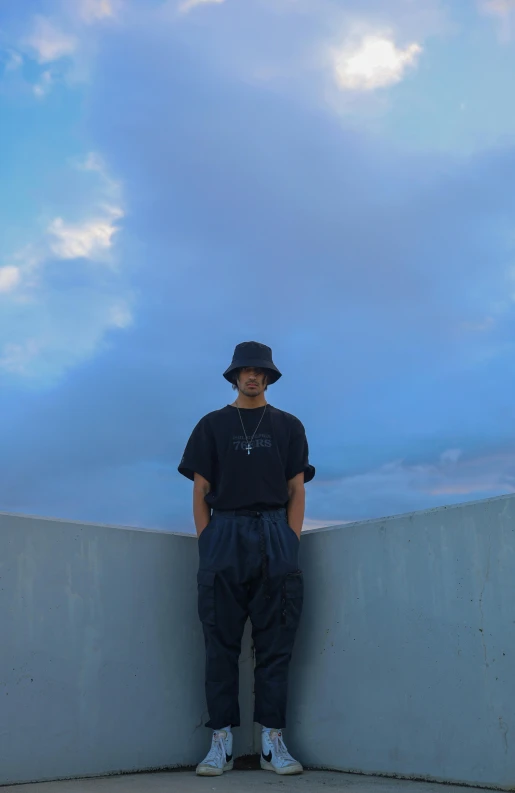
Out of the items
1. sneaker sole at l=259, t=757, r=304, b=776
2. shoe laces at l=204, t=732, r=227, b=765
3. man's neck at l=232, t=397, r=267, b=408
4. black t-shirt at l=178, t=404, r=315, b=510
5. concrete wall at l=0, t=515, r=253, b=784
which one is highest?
man's neck at l=232, t=397, r=267, b=408

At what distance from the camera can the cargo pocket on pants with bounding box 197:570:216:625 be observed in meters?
2.94

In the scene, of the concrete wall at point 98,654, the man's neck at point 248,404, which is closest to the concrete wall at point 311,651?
the concrete wall at point 98,654

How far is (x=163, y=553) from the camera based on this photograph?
124 inches

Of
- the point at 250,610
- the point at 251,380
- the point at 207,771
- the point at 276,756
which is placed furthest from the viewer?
the point at 251,380

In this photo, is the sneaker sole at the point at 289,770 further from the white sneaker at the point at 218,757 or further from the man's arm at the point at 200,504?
the man's arm at the point at 200,504

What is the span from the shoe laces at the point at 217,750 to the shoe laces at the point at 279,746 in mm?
188

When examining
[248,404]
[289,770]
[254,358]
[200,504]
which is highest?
[254,358]

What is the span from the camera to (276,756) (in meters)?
2.90

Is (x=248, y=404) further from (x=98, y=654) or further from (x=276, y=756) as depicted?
(x=276, y=756)

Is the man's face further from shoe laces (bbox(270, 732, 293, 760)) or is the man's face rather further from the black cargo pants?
shoe laces (bbox(270, 732, 293, 760))

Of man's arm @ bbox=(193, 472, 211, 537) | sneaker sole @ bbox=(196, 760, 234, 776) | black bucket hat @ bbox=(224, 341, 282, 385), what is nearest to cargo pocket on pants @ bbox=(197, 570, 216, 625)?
man's arm @ bbox=(193, 472, 211, 537)

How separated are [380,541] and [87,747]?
133 cm

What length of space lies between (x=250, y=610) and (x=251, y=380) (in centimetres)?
94

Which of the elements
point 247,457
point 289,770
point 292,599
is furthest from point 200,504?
point 289,770
